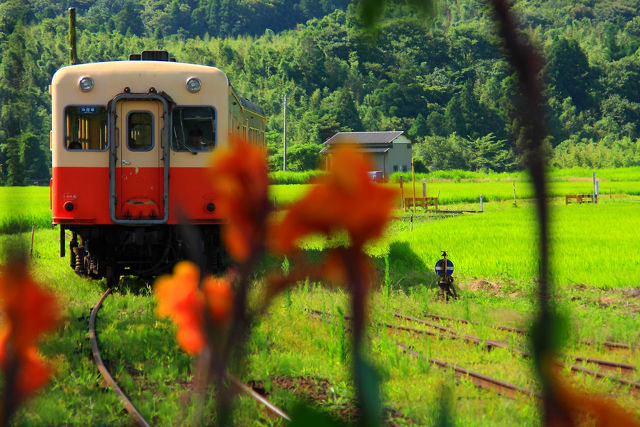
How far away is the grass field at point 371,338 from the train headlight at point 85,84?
7.51ft

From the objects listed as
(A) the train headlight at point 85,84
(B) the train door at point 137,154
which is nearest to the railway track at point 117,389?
(B) the train door at point 137,154

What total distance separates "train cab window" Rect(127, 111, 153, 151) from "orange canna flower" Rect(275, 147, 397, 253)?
17.0ft

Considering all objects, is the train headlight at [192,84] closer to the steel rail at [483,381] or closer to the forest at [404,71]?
the steel rail at [483,381]

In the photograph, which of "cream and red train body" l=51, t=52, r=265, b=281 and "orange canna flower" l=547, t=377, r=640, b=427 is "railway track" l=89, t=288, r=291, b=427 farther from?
"orange canna flower" l=547, t=377, r=640, b=427

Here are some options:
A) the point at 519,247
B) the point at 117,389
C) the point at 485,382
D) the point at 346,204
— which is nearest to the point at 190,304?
→ the point at 346,204

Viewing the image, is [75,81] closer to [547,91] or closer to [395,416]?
[395,416]

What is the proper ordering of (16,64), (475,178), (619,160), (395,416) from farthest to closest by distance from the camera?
(619,160) → (475,178) → (395,416) → (16,64)

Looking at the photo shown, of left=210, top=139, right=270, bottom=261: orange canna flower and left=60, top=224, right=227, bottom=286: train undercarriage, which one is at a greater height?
left=210, top=139, right=270, bottom=261: orange canna flower

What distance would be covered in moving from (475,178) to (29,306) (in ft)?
156

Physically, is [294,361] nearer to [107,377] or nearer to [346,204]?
[107,377]

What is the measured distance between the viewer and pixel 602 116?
1.23 meters

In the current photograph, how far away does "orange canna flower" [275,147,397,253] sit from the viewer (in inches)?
11.6

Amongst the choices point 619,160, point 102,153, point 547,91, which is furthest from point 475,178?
point 547,91

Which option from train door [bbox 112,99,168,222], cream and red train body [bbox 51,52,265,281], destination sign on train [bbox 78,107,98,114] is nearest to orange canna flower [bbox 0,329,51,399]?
train door [bbox 112,99,168,222]
